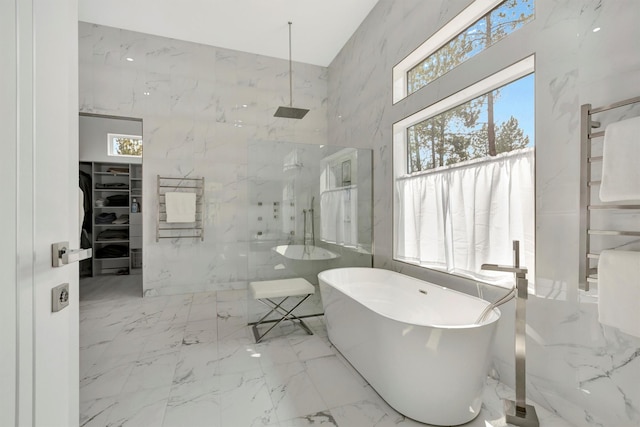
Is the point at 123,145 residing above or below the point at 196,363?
above

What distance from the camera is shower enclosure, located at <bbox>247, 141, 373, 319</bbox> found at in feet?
10.1

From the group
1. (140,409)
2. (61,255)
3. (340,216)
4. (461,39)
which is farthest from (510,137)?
(140,409)

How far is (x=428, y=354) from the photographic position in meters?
1.49

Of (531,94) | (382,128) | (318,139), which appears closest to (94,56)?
(318,139)

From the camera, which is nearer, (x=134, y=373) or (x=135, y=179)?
(x=134, y=373)

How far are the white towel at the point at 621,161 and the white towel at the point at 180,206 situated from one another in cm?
409

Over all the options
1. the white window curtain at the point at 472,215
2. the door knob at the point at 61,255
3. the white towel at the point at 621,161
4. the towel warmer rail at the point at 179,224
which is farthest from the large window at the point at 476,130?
the towel warmer rail at the point at 179,224

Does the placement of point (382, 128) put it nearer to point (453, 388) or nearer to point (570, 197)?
point (570, 197)

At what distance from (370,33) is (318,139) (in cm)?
174

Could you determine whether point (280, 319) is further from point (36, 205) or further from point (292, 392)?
point (36, 205)

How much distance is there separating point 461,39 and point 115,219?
6.04 m

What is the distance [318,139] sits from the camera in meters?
4.76

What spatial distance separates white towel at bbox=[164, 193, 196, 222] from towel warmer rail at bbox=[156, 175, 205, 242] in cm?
12

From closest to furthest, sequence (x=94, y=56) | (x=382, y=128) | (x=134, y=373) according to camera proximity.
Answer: (x=134, y=373), (x=382, y=128), (x=94, y=56)
